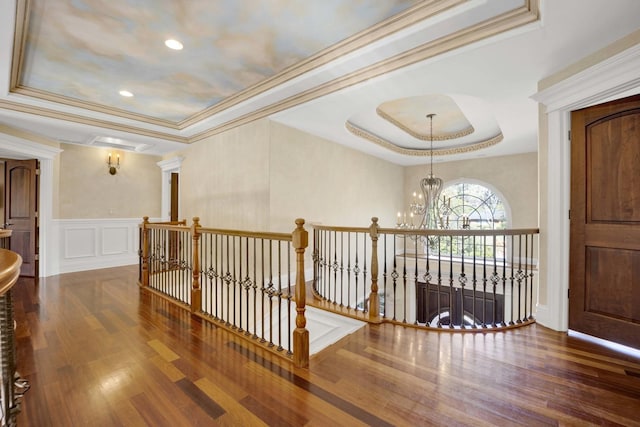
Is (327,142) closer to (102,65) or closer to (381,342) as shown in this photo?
(102,65)

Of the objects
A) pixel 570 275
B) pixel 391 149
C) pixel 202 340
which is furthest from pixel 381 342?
pixel 391 149

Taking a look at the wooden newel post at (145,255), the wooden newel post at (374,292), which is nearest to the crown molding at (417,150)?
the wooden newel post at (374,292)

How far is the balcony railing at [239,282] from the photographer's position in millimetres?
2256

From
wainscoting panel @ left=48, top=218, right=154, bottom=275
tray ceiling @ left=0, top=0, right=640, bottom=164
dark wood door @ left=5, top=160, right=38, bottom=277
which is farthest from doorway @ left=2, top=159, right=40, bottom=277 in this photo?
tray ceiling @ left=0, top=0, right=640, bottom=164

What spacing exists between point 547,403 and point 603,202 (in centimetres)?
189

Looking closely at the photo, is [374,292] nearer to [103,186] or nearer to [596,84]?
[596,84]

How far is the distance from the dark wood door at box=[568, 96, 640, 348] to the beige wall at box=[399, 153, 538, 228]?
466 centimetres

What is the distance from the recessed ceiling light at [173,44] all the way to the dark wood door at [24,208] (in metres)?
4.36

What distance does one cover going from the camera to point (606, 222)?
2537mm

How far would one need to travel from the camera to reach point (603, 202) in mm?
2551

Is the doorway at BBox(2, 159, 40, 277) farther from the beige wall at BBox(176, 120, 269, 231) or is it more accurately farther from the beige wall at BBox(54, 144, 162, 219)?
the beige wall at BBox(176, 120, 269, 231)

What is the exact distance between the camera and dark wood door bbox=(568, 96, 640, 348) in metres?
2.40

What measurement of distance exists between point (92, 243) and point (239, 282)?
202 inches

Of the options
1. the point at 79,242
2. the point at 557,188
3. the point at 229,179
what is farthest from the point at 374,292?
the point at 79,242
